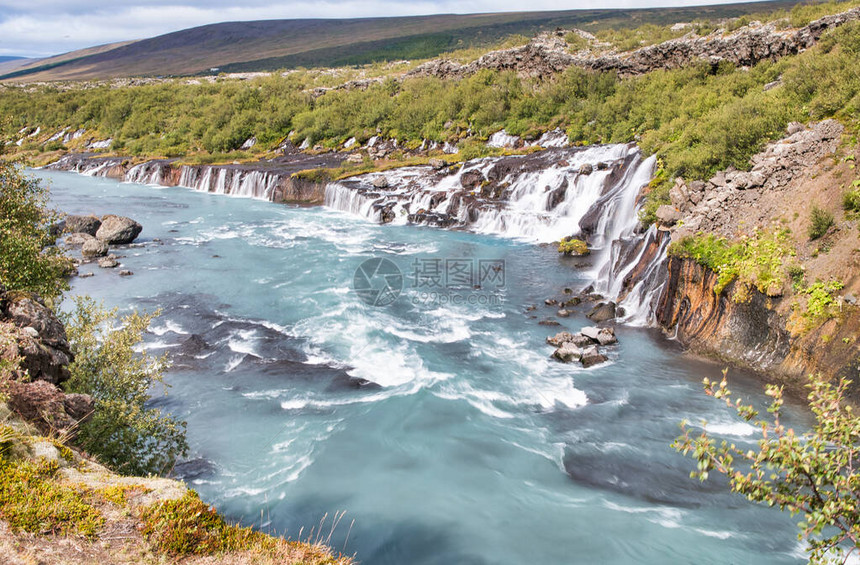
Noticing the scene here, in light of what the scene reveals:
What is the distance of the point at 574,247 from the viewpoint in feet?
92.3

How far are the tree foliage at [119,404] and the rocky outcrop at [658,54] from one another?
39.7 metres

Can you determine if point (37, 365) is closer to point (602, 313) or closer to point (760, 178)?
point (602, 313)

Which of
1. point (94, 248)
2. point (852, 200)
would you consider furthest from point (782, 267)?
point (94, 248)

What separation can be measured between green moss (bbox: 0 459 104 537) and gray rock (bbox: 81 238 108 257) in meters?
27.9

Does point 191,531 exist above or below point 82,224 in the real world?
below

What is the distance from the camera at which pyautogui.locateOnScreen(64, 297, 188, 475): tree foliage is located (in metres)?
9.60

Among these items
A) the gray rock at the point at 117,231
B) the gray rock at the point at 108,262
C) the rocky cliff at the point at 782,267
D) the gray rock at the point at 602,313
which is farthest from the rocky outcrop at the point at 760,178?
the gray rock at the point at 117,231

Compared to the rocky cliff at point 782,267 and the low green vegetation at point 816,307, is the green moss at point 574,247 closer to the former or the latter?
the rocky cliff at point 782,267

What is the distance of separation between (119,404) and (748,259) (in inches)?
710

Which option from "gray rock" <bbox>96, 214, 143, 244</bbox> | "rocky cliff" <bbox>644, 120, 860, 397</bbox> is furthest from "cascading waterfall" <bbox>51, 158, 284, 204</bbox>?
"rocky cliff" <bbox>644, 120, 860, 397</bbox>

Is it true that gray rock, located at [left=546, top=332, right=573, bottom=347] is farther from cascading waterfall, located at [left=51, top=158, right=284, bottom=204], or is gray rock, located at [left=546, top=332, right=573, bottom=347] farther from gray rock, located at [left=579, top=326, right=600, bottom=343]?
cascading waterfall, located at [left=51, top=158, right=284, bottom=204]

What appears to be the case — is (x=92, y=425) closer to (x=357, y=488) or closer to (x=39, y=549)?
(x=39, y=549)

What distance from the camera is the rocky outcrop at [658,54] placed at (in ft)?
116

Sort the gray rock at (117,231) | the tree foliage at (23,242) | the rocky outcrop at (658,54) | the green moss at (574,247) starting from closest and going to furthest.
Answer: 1. the tree foliage at (23,242)
2. the green moss at (574,247)
3. the gray rock at (117,231)
4. the rocky outcrop at (658,54)
